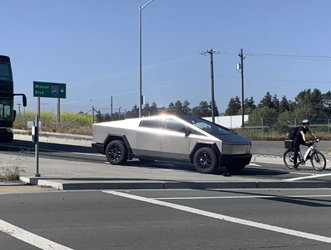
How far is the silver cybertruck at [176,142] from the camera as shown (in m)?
13.4

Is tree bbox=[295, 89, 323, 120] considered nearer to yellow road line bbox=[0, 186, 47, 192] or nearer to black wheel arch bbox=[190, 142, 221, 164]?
black wheel arch bbox=[190, 142, 221, 164]

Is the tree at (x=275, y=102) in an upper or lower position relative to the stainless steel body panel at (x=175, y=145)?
upper

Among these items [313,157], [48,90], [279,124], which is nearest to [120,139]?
[313,157]

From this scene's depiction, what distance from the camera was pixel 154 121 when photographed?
14.5 m

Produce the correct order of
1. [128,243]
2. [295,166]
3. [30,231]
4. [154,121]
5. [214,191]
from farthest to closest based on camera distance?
1. [295,166]
2. [154,121]
3. [214,191]
4. [30,231]
5. [128,243]

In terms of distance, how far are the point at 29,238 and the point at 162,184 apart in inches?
203

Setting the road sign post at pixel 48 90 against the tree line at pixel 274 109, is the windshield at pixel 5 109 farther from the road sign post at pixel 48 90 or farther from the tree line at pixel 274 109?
the tree line at pixel 274 109

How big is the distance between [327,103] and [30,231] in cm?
9765

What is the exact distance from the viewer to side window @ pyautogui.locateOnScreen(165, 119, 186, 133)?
14.0 metres

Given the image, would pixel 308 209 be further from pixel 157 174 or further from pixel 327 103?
pixel 327 103

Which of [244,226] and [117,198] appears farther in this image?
[117,198]

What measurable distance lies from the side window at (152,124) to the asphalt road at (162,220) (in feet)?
13.7

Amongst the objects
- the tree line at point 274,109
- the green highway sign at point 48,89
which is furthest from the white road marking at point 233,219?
the tree line at point 274,109

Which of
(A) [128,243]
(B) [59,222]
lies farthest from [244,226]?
(B) [59,222]
